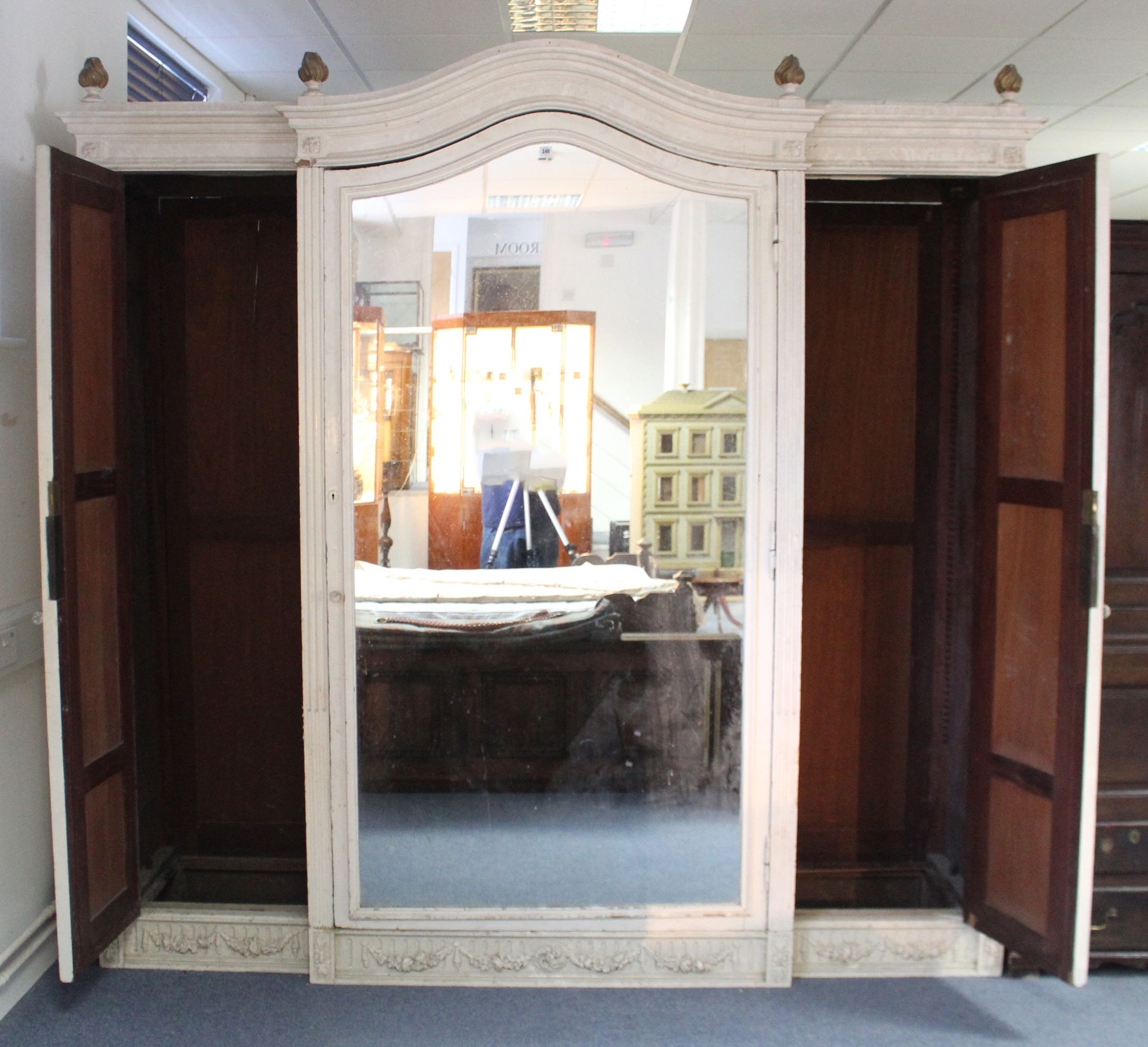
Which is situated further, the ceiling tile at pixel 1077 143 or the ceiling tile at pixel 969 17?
the ceiling tile at pixel 1077 143

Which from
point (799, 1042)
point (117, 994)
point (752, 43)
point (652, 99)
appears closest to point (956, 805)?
point (799, 1042)

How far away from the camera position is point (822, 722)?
8.64ft

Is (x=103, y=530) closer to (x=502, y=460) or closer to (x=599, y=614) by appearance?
(x=502, y=460)

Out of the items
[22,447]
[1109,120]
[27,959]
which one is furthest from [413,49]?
[1109,120]

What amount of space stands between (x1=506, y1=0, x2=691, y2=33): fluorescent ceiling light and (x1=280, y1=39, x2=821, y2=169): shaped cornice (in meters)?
1.39

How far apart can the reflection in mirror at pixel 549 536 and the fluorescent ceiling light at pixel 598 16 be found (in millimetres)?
1490

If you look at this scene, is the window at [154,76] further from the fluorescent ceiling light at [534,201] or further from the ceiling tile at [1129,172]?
the ceiling tile at [1129,172]

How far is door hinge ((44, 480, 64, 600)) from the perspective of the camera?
196cm

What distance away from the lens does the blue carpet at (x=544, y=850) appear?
90.2 inches

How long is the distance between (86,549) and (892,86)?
12.1 feet

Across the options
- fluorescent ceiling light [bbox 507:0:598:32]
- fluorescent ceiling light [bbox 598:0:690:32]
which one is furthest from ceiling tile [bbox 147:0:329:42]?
fluorescent ceiling light [bbox 598:0:690:32]

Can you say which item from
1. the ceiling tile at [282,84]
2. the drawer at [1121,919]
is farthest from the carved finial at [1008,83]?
the ceiling tile at [282,84]

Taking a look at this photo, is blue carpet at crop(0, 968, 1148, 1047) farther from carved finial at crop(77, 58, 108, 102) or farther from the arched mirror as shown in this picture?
carved finial at crop(77, 58, 108, 102)

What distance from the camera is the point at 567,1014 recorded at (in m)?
2.19
